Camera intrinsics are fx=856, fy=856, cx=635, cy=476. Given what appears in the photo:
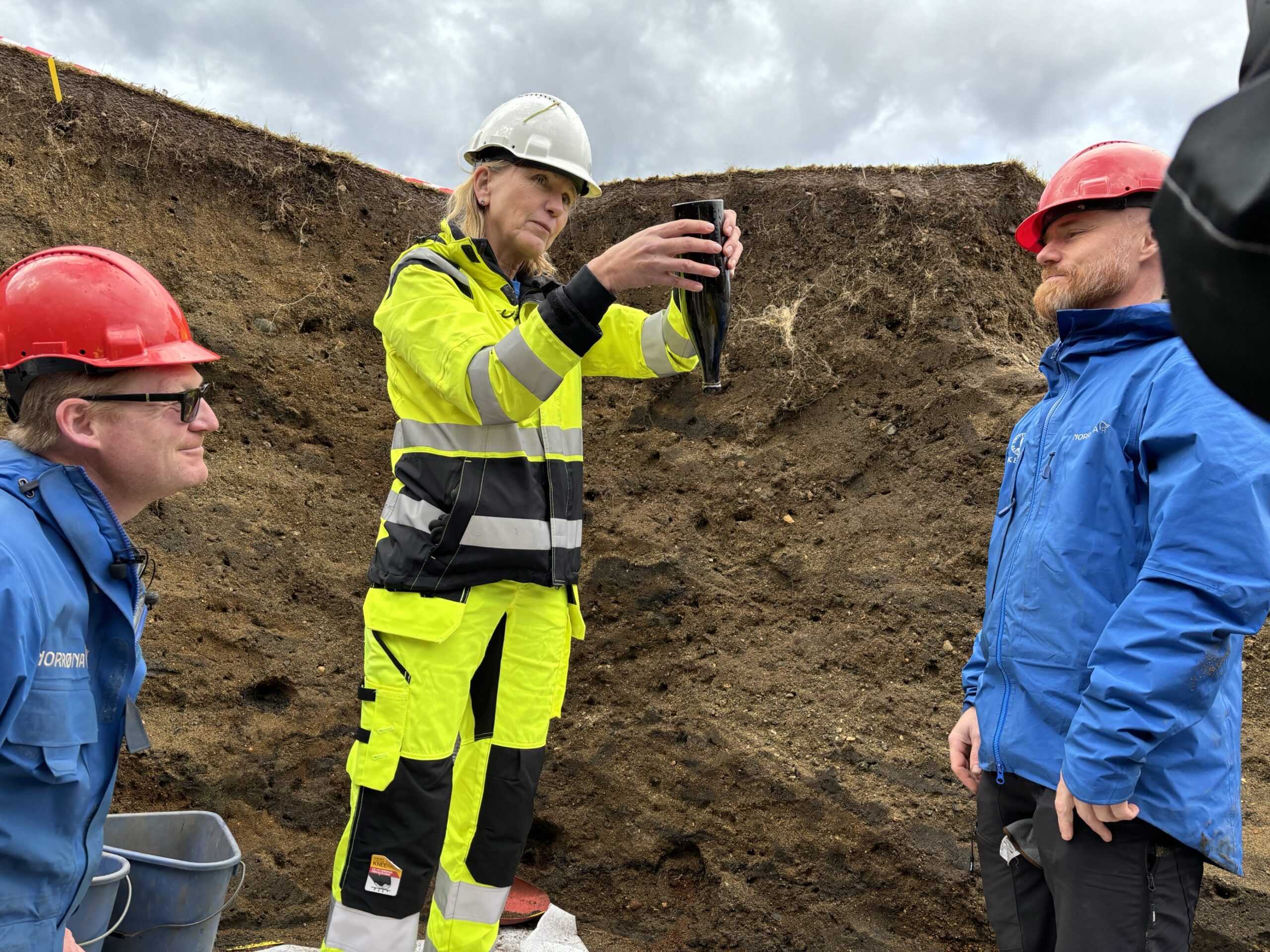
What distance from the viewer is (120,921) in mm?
2248

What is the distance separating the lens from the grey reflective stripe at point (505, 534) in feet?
8.34

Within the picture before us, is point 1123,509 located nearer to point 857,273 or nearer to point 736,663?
point 736,663

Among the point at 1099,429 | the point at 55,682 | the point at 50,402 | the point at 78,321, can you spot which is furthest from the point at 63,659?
the point at 1099,429

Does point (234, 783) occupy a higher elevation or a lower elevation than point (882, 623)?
lower

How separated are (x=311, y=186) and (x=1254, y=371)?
7.50 meters

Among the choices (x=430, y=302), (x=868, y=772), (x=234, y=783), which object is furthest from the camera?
(x=234, y=783)

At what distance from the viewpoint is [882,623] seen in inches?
184

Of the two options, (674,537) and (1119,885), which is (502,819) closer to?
(1119,885)

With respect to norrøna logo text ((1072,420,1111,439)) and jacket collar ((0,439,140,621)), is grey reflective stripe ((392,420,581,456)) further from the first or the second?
norrøna logo text ((1072,420,1111,439))

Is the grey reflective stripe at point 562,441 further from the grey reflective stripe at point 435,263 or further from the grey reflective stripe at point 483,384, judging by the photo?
the grey reflective stripe at point 435,263

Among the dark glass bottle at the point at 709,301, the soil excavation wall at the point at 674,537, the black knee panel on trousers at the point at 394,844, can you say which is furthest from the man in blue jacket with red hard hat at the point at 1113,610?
the soil excavation wall at the point at 674,537

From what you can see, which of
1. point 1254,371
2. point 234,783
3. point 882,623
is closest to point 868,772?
point 882,623

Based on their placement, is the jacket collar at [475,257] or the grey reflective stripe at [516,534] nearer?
the grey reflective stripe at [516,534]

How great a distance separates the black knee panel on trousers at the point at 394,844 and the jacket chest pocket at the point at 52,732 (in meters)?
1.04
